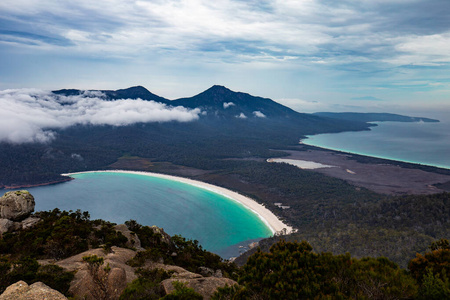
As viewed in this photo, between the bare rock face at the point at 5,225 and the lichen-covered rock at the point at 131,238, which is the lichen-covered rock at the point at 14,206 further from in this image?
the lichen-covered rock at the point at 131,238

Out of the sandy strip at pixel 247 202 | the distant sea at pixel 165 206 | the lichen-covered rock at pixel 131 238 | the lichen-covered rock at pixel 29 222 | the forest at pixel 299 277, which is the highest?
the forest at pixel 299 277

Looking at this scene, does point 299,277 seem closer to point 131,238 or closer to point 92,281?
point 92,281

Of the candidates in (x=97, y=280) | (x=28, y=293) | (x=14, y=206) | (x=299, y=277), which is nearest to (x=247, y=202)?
(x=14, y=206)

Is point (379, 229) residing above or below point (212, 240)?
above

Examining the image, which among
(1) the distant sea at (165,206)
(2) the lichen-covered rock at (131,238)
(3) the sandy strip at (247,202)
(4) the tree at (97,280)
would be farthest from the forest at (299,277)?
(3) the sandy strip at (247,202)

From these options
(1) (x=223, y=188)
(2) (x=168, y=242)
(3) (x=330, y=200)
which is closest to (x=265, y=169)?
(1) (x=223, y=188)

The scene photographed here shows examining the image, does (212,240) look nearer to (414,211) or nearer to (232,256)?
(232,256)
